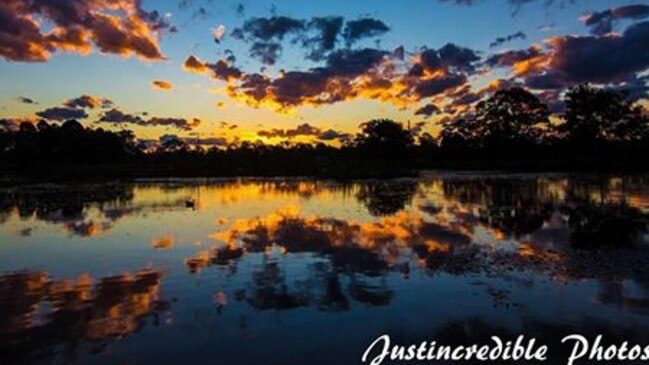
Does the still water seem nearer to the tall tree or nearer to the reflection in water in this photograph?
the reflection in water

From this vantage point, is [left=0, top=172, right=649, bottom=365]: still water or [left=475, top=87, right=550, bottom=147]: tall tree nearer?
[left=0, top=172, right=649, bottom=365]: still water

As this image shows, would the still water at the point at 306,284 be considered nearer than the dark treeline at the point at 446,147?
Yes

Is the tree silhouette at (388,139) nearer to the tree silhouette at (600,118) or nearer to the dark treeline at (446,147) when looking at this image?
the dark treeline at (446,147)

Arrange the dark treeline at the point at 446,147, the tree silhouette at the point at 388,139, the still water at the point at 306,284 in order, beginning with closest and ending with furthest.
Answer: the still water at the point at 306,284, the dark treeline at the point at 446,147, the tree silhouette at the point at 388,139

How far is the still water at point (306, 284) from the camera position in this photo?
1051 cm

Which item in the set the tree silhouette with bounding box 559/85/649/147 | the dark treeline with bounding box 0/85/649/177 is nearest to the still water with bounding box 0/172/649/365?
the dark treeline with bounding box 0/85/649/177

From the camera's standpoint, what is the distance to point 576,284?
1418 centimetres

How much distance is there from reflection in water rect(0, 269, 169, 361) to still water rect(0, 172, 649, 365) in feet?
0.17

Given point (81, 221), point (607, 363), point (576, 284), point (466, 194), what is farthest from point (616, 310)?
point (466, 194)

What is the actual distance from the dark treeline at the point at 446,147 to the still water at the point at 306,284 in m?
68.0

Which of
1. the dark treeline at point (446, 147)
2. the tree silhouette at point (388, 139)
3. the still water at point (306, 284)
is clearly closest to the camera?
the still water at point (306, 284)

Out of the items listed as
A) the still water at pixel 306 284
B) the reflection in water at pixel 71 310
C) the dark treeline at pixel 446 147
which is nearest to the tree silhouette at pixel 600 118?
the dark treeline at pixel 446 147

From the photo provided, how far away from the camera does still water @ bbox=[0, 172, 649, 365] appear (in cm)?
1051

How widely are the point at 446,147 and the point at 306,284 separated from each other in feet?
431
